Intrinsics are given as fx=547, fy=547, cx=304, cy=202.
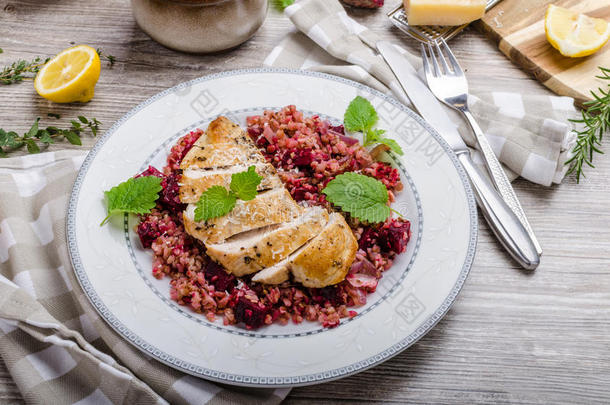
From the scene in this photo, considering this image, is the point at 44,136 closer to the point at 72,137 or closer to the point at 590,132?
the point at 72,137

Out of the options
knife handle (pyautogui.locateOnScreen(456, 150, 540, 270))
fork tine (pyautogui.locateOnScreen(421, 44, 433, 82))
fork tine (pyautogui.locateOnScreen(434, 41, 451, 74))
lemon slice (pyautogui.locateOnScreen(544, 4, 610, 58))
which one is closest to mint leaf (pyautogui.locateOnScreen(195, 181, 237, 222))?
knife handle (pyautogui.locateOnScreen(456, 150, 540, 270))

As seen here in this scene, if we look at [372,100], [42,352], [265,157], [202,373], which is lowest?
[42,352]

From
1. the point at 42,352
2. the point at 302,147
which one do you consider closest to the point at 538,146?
the point at 302,147

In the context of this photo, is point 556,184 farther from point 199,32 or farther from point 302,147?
point 199,32

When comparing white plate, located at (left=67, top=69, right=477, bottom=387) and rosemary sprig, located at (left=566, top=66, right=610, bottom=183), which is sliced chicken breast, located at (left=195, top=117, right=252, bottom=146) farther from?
rosemary sprig, located at (left=566, top=66, right=610, bottom=183)

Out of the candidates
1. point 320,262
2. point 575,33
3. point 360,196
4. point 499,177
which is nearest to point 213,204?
point 320,262
